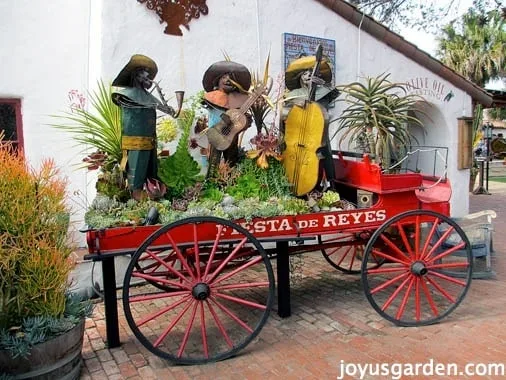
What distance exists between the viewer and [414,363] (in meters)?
3.20

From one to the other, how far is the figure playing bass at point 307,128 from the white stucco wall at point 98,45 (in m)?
2.13

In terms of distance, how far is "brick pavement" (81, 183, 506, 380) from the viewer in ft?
10.4

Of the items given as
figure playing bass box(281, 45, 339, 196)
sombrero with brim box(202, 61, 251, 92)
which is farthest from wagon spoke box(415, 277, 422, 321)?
sombrero with brim box(202, 61, 251, 92)

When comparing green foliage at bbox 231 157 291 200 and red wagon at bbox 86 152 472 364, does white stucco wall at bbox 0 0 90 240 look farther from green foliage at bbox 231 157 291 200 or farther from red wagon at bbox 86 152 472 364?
green foliage at bbox 231 157 291 200

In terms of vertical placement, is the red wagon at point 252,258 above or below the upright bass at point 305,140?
below

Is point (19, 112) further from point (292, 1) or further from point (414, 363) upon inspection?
point (414, 363)

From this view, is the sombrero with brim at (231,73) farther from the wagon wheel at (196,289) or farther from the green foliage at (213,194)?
the wagon wheel at (196,289)

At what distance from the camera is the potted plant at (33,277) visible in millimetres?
2734

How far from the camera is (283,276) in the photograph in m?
3.90

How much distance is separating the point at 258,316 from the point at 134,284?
65.5 inches

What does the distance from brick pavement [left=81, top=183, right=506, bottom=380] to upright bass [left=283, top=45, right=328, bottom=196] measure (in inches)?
47.4

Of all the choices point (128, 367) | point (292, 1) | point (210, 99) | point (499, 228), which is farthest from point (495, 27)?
point (128, 367)

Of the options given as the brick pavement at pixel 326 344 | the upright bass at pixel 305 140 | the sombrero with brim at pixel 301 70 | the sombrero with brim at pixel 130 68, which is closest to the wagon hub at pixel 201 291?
the brick pavement at pixel 326 344

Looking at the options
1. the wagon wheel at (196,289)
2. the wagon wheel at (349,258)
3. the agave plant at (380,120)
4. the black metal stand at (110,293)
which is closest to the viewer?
the wagon wheel at (196,289)
